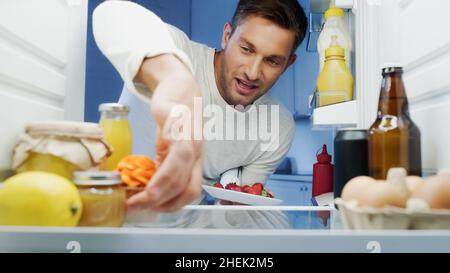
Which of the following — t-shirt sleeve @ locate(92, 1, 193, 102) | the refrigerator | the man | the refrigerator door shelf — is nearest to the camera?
the refrigerator

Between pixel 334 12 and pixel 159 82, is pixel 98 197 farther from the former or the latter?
pixel 334 12

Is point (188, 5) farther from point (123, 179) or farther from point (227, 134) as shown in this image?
point (123, 179)

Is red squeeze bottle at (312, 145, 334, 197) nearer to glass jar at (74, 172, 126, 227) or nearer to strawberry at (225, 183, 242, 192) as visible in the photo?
strawberry at (225, 183, 242, 192)

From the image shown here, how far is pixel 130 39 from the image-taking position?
2.38 ft

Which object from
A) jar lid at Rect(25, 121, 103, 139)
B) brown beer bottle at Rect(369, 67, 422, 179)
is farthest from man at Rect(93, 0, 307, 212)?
brown beer bottle at Rect(369, 67, 422, 179)

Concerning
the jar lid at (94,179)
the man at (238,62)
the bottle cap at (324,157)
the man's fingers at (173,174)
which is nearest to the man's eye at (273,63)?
the man at (238,62)

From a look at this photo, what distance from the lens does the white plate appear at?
907mm

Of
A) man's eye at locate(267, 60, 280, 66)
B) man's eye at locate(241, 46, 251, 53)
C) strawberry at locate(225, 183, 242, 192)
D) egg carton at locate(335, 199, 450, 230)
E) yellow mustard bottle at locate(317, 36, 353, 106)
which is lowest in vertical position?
egg carton at locate(335, 199, 450, 230)

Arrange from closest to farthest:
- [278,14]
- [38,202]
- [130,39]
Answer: [38,202], [130,39], [278,14]

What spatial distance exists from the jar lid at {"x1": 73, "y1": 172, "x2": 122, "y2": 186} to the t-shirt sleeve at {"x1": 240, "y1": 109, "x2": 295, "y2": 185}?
52 centimetres

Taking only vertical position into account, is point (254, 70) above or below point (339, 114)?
above

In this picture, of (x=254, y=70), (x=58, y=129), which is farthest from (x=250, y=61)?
(x=58, y=129)

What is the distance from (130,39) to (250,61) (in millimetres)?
334

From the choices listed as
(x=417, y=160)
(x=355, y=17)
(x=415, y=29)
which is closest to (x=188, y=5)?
(x=355, y=17)
